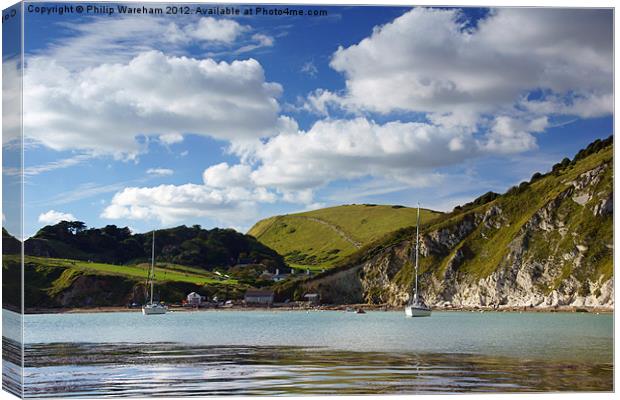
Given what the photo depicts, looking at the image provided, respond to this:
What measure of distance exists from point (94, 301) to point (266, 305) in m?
11.2

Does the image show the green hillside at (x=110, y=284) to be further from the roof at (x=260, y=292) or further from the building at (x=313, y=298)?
the building at (x=313, y=298)

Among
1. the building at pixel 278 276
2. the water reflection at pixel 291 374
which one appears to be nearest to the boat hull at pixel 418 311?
the building at pixel 278 276

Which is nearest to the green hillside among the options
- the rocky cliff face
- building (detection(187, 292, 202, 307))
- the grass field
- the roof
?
the grass field

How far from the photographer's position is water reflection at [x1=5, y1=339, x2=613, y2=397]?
1313cm

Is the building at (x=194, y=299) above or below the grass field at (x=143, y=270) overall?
below

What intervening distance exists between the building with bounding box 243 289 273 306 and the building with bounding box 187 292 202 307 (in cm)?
268

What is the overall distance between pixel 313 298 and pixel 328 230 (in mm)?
23942

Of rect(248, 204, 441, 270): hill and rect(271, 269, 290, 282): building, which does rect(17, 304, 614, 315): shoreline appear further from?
rect(248, 204, 441, 270): hill

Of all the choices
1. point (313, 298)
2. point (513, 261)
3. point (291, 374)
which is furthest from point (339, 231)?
point (513, 261)

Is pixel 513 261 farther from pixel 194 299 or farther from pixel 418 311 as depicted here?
pixel 194 299

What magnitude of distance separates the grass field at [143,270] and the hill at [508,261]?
597 cm

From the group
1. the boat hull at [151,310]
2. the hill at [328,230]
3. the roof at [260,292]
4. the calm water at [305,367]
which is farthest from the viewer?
the roof at [260,292]

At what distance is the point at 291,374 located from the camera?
14641 millimetres

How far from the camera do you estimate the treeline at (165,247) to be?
24562 millimetres
